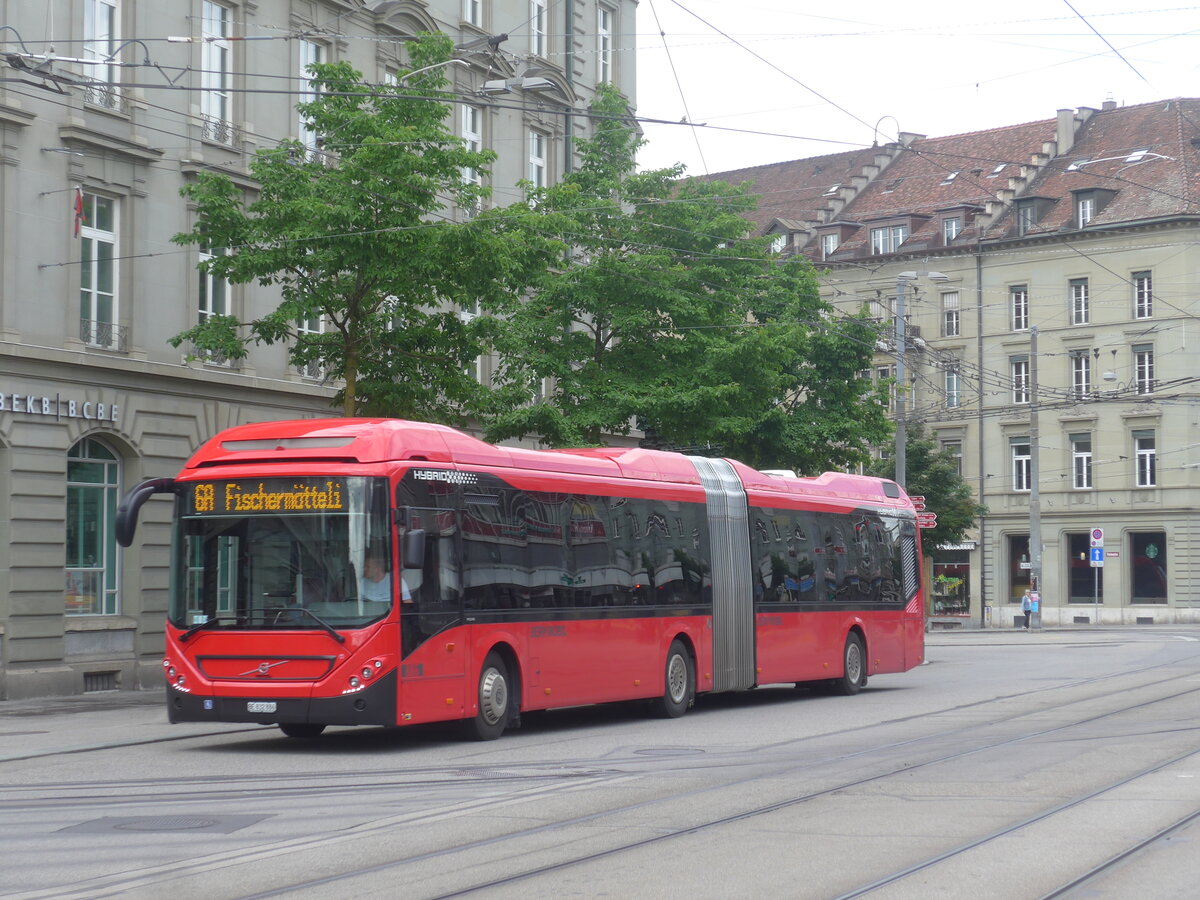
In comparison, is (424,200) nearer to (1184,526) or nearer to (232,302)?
(232,302)

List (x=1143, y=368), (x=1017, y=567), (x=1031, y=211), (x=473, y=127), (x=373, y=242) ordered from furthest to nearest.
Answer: (x=1017, y=567) → (x=1031, y=211) → (x=1143, y=368) → (x=473, y=127) → (x=373, y=242)

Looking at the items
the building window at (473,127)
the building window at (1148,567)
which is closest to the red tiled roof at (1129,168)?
the building window at (1148,567)

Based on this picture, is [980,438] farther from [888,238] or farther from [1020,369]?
[888,238]

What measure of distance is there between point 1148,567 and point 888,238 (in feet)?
57.7

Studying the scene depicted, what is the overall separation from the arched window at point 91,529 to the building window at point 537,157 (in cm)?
1368

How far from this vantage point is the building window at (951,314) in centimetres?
7019

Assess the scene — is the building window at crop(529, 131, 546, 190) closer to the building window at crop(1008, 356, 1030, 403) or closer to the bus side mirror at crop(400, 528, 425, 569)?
the bus side mirror at crop(400, 528, 425, 569)

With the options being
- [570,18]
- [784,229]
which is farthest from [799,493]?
[784,229]

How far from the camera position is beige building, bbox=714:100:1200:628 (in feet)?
208

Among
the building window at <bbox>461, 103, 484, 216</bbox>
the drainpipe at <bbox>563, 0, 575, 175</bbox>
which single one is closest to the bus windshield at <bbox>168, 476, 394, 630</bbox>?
the building window at <bbox>461, 103, 484, 216</bbox>

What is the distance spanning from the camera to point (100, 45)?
2561 centimetres

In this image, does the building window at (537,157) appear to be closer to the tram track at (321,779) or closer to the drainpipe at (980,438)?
the tram track at (321,779)

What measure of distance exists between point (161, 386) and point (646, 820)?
57.8ft

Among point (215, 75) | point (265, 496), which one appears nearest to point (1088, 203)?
point (215, 75)
